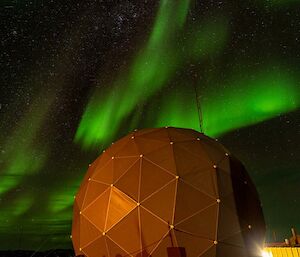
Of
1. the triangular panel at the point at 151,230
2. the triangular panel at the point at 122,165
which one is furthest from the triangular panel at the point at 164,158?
the triangular panel at the point at 151,230

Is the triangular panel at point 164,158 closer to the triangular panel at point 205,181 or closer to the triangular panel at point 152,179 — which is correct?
the triangular panel at point 152,179

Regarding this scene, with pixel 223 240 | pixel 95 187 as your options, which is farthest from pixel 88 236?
pixel 223 240

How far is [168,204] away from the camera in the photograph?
6621 millimetres

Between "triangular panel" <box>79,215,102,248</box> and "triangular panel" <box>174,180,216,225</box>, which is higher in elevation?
"triangular panel" <box>174,180,216,225</box>

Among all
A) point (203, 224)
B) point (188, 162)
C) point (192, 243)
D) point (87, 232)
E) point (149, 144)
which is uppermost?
point (149, 144)

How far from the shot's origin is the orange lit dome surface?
651 centimetres

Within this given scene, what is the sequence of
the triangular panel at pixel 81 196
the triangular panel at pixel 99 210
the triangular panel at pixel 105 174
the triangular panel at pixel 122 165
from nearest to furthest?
the triangular panel at pixel 99 210, the triangular panel at pixel 122 165, the triangular panel at pixel 105 174, the triangular panel at pixel 81 196

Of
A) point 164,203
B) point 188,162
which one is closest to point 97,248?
point 164,203

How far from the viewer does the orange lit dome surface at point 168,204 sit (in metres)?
6.51

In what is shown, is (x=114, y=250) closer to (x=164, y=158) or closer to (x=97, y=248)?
(x=97, y=248)

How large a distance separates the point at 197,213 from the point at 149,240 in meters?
1.18

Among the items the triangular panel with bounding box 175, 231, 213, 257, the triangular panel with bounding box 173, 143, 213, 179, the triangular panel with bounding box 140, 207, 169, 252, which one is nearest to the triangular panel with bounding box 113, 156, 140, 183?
the triangular panel with bounding box 173, 143, 213, 179

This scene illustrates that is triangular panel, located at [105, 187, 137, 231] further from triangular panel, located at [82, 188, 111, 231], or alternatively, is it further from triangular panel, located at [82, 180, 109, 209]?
triangular panel, located at [82, 180, 109, 209]

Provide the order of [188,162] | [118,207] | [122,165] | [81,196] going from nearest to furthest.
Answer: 1. [118,207]
2. [188,162]
3. [122,165]
4. [81,196]
